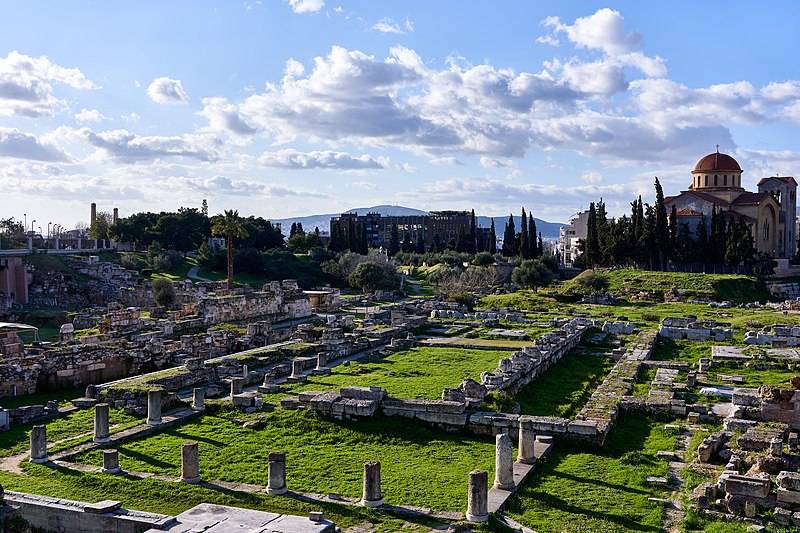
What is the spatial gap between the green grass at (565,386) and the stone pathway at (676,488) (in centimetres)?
347

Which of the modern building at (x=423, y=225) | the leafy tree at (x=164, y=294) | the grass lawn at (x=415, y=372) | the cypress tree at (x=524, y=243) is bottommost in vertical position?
the grass lawn at (x=415, y=372)

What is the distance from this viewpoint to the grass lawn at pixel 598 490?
11.2 metres

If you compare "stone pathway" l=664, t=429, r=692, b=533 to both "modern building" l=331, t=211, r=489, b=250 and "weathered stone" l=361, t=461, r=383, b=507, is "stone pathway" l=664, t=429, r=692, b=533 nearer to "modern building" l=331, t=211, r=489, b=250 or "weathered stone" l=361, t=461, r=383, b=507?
"weathered stone" l=361, t=461, r=383, b=507

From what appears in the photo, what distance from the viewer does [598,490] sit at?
12695mm

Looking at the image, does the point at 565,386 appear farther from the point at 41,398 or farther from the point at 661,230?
the point at 661,230

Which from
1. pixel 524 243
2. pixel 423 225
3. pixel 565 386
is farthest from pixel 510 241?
pixel 565 386

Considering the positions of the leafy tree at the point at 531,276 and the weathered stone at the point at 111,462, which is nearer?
the weathered stone at the point at 111,462

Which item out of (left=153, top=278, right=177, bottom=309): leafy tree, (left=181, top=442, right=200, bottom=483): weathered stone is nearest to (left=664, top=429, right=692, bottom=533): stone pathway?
(left=181, top=442, right=200, bottom=483): weathered stone

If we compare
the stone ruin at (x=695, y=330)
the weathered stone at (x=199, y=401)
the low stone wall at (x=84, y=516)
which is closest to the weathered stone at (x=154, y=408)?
the weathered stone at (x=199, y=401)

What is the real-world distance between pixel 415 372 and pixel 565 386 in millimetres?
4877

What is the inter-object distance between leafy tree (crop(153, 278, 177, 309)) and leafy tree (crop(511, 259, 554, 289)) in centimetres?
3121

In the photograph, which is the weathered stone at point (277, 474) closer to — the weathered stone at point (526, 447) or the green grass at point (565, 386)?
the weathered stone at point (526, 447)

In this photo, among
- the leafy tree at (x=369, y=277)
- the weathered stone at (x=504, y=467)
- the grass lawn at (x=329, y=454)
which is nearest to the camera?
the weathered stone at (x=504, y=467)

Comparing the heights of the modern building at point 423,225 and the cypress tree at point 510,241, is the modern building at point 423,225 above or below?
above
